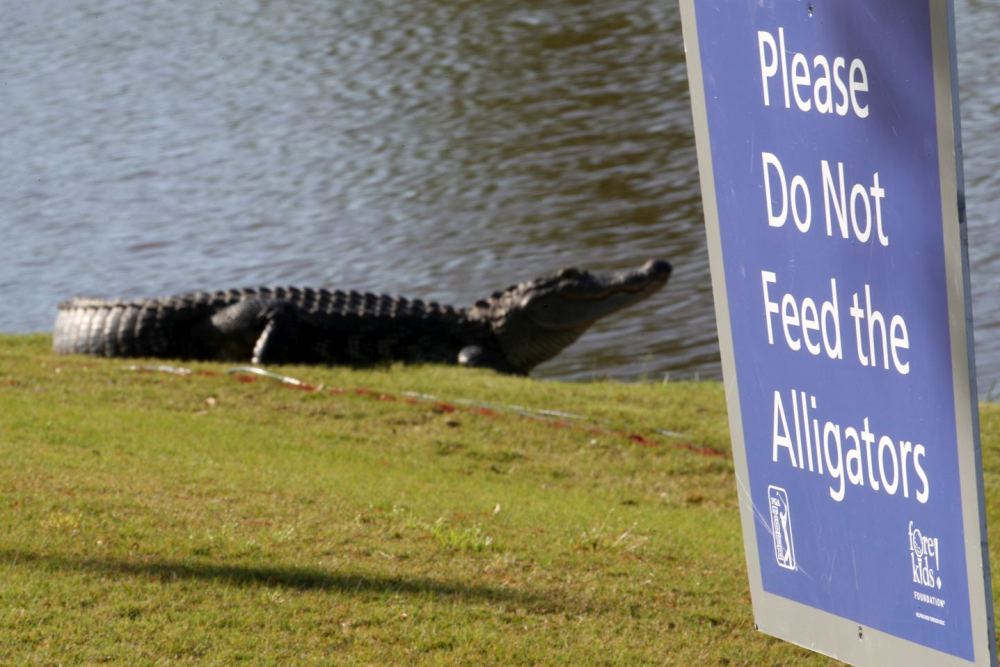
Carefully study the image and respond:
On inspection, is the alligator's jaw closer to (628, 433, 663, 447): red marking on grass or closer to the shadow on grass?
(628, 433, 663, 447): red marking on grass

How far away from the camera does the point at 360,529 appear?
4.55 metres

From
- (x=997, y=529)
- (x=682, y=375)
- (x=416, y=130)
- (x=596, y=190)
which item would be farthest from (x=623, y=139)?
(x=997, y=529)

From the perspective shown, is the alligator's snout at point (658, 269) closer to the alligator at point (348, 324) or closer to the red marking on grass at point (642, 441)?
the alligator at point (348, 324)

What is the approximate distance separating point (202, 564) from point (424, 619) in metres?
0.78

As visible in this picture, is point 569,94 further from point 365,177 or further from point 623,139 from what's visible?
point 365,177

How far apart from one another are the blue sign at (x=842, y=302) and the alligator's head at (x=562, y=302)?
7.74 metres

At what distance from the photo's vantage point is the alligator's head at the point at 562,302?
10078 mm

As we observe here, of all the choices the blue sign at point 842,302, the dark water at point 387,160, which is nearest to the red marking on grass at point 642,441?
the dark water at point 387,160

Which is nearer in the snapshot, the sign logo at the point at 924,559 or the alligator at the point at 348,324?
the sign logo at the point at 924,559

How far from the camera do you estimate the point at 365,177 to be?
16.1m

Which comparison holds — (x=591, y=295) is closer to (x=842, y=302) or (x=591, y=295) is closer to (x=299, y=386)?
(x=299, y=386)

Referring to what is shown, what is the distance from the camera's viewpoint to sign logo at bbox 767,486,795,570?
2258 mm

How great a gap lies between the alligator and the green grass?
5.99 ft

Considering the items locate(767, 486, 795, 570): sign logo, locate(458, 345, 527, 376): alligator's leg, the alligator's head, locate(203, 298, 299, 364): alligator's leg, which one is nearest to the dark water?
the alligator's head
